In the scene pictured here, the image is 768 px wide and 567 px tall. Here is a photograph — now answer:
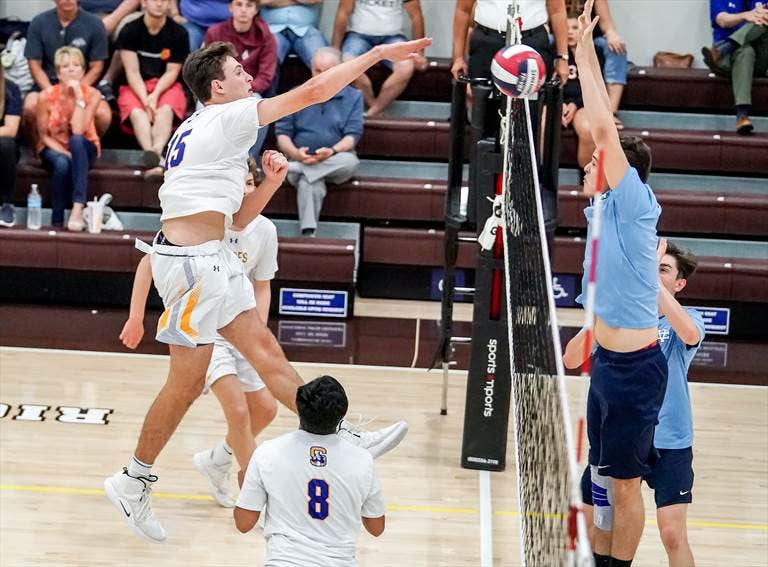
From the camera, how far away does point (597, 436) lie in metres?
5.38

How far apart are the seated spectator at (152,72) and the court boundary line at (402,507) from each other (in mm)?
5448

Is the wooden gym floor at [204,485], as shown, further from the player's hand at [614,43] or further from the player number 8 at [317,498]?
the player's hand at [614,43]

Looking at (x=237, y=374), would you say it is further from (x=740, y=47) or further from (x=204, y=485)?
(x=740, y=47)

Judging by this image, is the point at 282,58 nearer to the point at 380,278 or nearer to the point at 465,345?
the point at 380,278

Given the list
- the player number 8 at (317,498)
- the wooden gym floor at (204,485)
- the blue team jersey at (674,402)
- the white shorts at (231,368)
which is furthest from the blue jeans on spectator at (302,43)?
the player number 8 at (317,498)

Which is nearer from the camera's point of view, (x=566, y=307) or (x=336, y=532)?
(x=336, y=532)

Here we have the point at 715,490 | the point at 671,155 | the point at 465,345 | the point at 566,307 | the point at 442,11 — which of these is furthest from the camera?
the point at 442,11

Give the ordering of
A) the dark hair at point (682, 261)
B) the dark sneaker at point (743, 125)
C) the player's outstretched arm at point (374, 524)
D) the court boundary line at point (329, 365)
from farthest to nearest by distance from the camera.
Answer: the dark sneaker at point (743, 125) < the court boundary line at point (329, 365) < the dark hair at point (682, 261) < the player's outstretched arm at point (374, 524)

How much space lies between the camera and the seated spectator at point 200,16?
1266 cm

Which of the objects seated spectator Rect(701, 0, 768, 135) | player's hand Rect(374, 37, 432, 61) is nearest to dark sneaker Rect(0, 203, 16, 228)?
player's hand Rect(374, 37, 432, 61)

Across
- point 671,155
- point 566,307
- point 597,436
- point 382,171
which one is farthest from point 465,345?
point 597,436

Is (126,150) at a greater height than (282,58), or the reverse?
(282,58)

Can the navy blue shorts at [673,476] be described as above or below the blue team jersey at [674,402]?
below

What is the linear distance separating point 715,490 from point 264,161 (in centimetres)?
351
